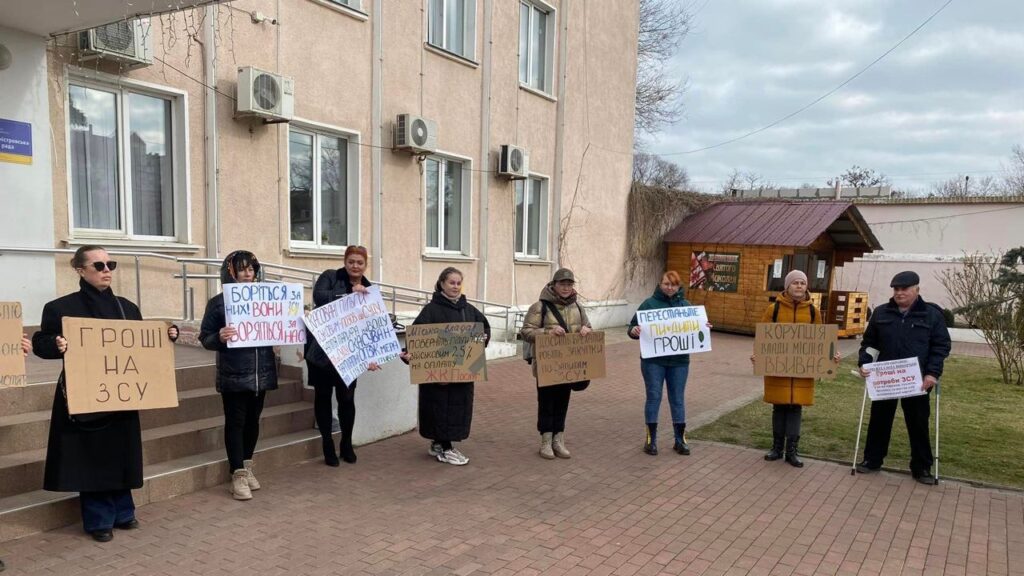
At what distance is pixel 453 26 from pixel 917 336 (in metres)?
10.3

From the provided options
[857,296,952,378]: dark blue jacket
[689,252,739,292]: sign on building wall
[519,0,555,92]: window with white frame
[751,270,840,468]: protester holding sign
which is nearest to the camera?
[857,296,952,378]: dark blue jacket

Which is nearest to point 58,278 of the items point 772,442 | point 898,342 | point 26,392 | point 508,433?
point 26,392

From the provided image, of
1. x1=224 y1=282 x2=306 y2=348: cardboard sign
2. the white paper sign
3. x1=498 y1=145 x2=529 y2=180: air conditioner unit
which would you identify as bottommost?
the white paper sign

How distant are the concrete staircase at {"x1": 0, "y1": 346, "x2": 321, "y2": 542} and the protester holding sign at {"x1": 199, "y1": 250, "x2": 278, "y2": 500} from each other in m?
0.35

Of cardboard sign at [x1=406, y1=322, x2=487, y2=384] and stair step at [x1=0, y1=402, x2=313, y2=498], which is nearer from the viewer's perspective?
stair step at [x1=0, y1=402, x2=313, y2=498]

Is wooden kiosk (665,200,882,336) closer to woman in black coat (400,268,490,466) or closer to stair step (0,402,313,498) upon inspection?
woman in black coat (400,268,490,466)

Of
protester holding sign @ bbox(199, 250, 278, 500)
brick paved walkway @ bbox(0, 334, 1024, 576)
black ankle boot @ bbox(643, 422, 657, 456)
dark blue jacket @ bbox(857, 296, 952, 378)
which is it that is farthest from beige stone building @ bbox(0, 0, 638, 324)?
dark blue jacket @ bbox(857, 296, 952, 378)

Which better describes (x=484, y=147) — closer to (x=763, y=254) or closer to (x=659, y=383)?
(x=659, y=383)

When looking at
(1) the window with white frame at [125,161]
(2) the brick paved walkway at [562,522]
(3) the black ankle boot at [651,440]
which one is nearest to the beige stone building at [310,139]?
(1) the window with white frame at [125,161]

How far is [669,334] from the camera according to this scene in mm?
6465

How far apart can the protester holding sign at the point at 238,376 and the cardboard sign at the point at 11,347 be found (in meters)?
1.16

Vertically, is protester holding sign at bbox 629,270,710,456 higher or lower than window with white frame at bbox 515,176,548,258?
lower

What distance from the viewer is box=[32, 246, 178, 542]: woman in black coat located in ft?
13.5

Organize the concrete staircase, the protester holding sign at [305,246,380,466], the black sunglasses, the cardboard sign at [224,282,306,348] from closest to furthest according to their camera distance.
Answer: the black sunglasses
the concrete staircase
the cardboard sign at [224,282,306,348]
the protester holding sign at [305,246,380,466]
